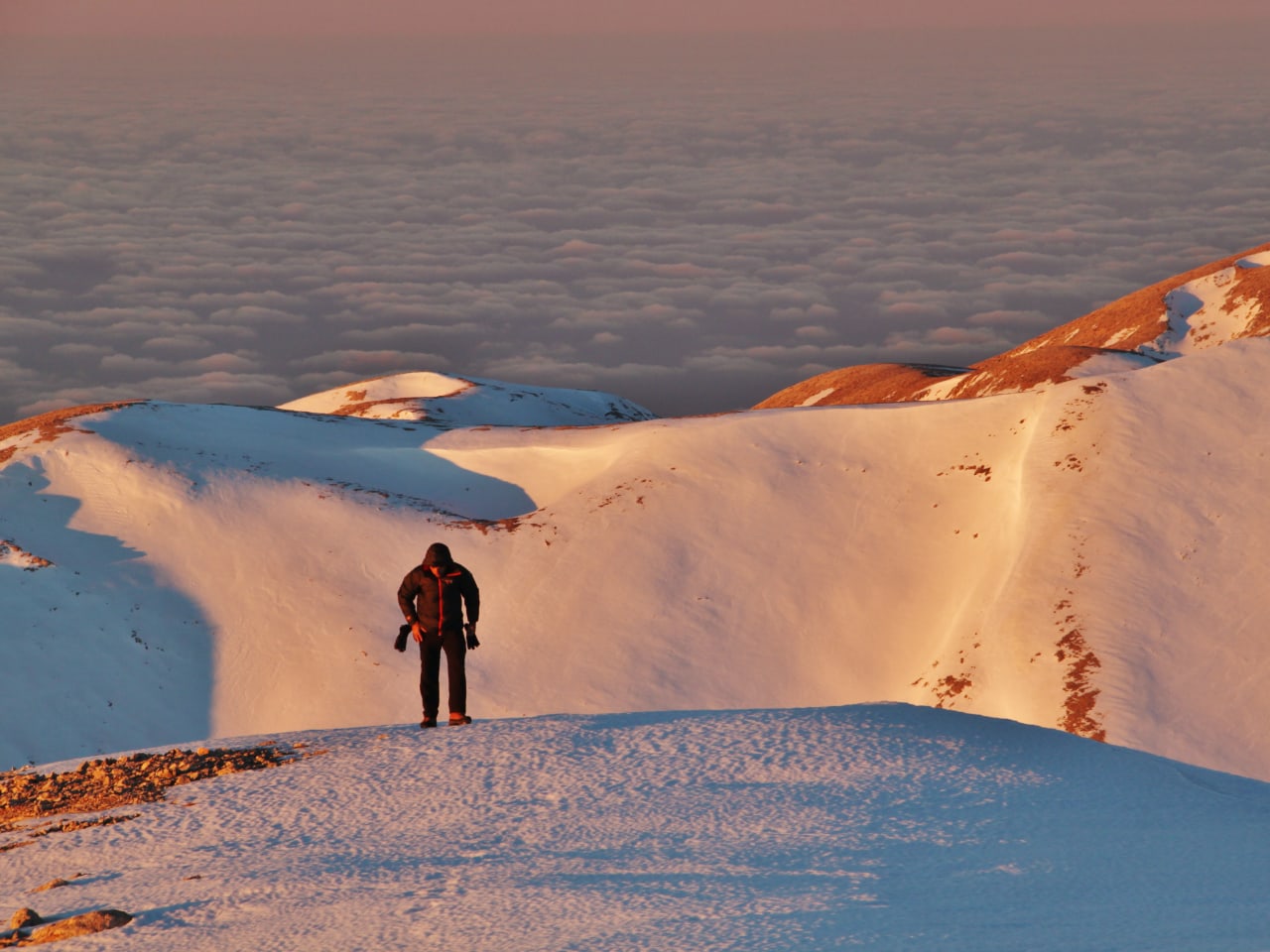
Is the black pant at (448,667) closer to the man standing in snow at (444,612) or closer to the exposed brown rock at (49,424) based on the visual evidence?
the man standing in snow at (444,612)

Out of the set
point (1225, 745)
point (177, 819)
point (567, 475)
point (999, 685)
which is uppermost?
point (567, 475)

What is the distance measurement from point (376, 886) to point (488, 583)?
2947 cm

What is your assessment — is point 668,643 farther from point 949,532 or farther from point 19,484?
point 19,484

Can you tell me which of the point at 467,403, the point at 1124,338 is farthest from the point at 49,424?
the point at 1124,338

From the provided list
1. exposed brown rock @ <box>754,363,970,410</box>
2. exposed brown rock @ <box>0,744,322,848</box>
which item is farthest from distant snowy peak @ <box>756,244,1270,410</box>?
exposed brown rock @ <box>0,744,322,848</box>

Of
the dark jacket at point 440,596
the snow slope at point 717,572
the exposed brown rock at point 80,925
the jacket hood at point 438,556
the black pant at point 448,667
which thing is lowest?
the exposed brown rock at point 80,925

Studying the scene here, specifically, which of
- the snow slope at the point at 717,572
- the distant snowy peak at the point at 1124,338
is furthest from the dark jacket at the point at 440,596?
the distant snowy peak at the point at 1124,338

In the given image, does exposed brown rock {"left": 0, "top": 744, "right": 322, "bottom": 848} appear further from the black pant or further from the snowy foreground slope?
the black pant

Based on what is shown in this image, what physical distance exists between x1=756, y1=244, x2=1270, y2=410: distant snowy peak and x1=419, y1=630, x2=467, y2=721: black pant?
197ft

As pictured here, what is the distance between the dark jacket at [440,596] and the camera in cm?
1608

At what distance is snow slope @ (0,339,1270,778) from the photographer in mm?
33188

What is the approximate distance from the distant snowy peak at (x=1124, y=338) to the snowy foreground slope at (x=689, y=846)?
200 ft

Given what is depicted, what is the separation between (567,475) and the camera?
47250 mm

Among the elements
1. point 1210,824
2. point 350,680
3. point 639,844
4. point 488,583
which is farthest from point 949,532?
point 639,844
